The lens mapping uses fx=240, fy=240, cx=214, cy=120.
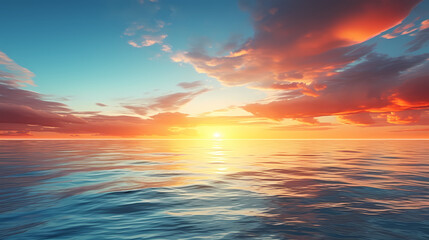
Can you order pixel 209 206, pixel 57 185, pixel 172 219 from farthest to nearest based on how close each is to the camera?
pixel 57 185
pixel 209 206
pixel 172 219

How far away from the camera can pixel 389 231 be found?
689 cm

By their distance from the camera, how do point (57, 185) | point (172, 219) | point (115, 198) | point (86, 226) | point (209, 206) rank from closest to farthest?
point (86, 226)
point (172, 219)
point (209, 206)
point (115, 198)
point (57, 185)

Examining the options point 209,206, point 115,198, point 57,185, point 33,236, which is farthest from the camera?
point 57,185

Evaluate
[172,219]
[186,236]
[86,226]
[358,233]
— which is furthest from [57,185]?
[358,233]

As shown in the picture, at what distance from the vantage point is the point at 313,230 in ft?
22.7

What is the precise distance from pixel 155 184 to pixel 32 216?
6530mm

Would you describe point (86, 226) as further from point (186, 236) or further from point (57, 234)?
point (186, 236)

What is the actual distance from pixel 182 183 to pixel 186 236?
7928mm

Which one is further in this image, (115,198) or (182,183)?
(182,183)

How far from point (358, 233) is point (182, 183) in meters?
9.78

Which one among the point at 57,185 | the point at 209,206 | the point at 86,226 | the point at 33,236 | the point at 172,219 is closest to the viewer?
the point at 33,236

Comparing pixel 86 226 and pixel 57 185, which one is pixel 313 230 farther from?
pixel 57 185

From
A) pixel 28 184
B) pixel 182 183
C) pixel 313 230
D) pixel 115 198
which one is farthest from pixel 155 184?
pixel 313 230

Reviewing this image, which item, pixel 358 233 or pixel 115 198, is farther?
pixel 115 198
